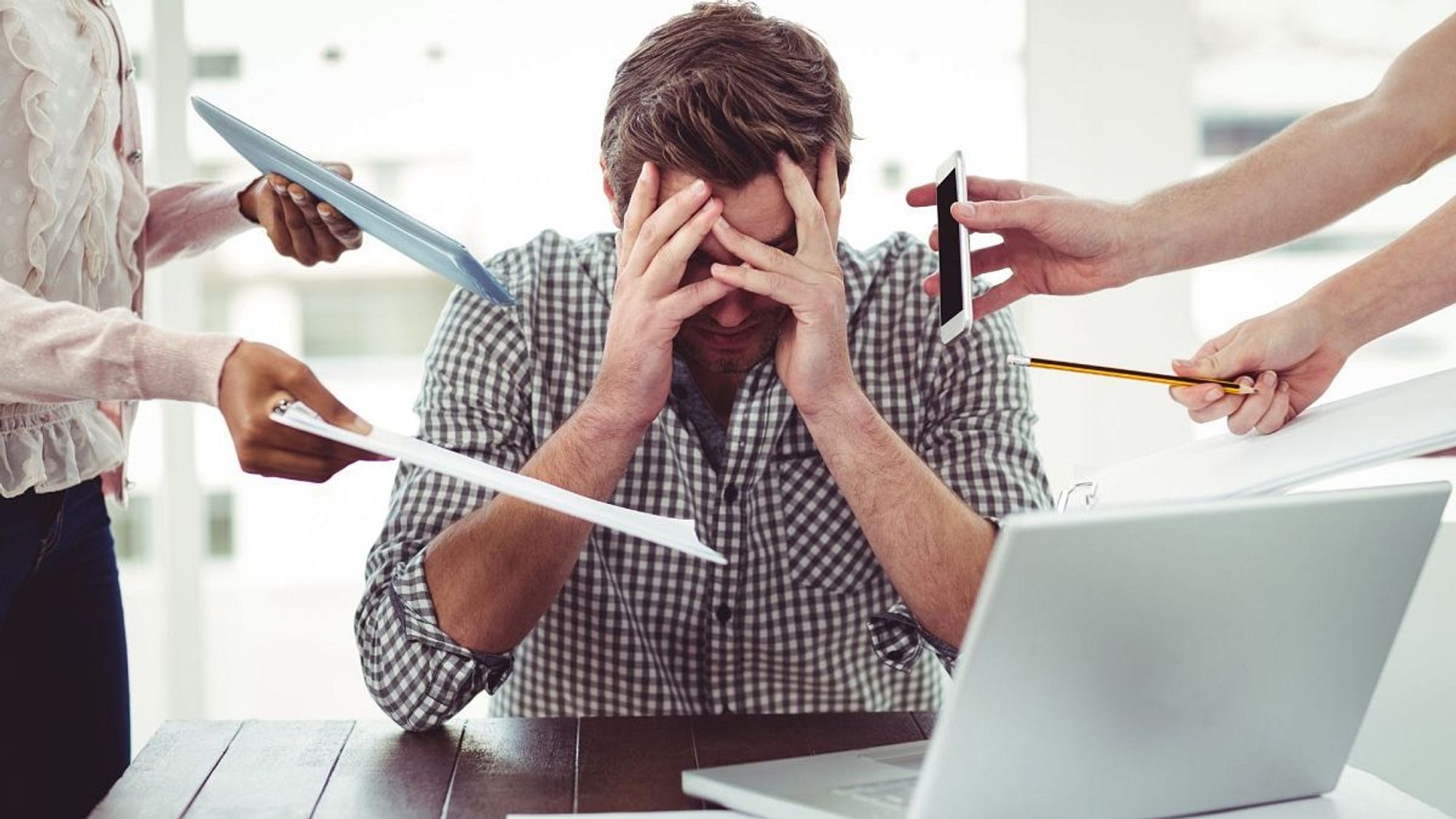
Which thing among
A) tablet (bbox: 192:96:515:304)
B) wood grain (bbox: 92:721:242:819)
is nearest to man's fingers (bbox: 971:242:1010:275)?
tablet (bbox: 192:96:515:304)

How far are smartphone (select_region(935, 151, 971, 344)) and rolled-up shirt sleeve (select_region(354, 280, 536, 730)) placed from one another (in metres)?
0.54

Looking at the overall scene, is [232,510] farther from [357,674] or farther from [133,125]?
[133,125]

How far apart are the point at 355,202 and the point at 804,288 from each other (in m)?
0.44

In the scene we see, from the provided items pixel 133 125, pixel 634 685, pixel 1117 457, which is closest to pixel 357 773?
pixel 634 685

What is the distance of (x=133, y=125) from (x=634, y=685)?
86cm

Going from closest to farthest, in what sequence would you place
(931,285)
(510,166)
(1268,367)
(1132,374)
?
(1132,374), (1268,367), (931,285), (510,166)

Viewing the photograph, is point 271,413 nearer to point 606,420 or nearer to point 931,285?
point 606,420

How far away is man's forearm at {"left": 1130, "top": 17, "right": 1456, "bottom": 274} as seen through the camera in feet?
4.02

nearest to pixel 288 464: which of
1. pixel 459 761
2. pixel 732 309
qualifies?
pixel 459 761

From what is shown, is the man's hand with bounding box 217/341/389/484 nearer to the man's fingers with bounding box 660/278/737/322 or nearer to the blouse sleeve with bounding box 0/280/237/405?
the blouse sleeve with bounding box 0/280/237/405

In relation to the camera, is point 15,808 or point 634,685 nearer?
point 15,808

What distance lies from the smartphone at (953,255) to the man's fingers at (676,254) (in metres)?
0.23

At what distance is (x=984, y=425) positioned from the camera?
4.81ft

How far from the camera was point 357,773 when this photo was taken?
3.21ft
